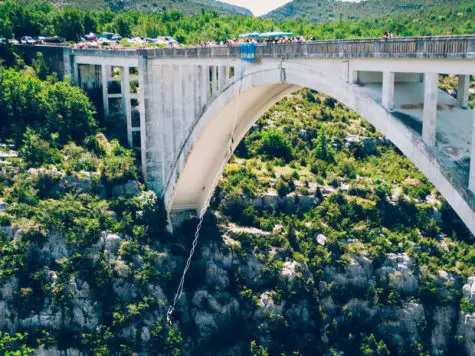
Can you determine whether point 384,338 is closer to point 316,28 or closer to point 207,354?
point 207,354

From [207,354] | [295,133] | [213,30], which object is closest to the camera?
[207,354]

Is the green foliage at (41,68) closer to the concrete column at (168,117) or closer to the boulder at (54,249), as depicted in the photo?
the concrete column at (168,117)

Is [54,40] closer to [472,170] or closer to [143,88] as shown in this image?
[143,88]

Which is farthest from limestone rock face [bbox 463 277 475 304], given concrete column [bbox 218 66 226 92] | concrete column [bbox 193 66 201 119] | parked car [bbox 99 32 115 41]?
parked car [bbox 99 32 115 41]

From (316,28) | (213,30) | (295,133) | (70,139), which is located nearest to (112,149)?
(70,139)

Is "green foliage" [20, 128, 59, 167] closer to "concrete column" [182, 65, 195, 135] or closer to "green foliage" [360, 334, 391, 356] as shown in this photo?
"concrete column" [182, 65, 195, 135]

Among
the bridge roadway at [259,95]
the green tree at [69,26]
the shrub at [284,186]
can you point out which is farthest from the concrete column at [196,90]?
the green tree at [69,26]
